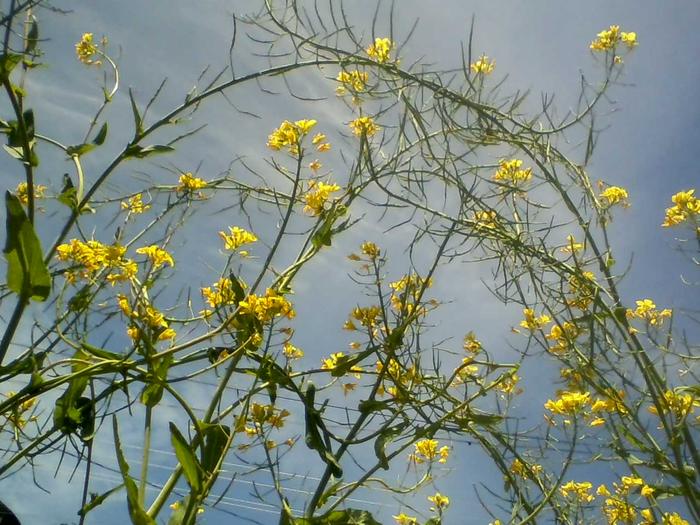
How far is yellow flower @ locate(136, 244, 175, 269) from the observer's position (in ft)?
4.10

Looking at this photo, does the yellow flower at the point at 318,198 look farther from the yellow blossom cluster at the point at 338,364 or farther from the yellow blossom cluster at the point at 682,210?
the yellow blossom cluster at the point at 682,210

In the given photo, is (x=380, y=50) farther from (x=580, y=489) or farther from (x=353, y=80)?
(x=580, y=489)

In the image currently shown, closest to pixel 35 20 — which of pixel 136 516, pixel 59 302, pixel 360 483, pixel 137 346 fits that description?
pixel 59 302

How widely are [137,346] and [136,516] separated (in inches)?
9.7

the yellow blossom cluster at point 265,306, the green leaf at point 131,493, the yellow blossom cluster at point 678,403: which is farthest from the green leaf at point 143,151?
the yellow blossom cluster at point 678,403

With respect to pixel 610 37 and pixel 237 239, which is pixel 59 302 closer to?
pixel 237 239

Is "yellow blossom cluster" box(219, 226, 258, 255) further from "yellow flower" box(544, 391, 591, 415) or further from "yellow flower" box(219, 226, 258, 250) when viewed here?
"yellow flower" box(544, 391, 591, 415)

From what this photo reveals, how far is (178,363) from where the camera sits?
1144 millimetres

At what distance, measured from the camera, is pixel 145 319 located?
1.13 m

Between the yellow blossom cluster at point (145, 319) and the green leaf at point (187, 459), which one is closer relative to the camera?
the green leaf at point (187, 459)

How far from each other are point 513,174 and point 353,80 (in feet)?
2.21

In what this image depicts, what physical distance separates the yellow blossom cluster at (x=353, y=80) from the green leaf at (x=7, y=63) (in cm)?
65

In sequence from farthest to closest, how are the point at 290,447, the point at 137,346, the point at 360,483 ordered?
1. the point at 290,447
2. the point at 360,483
3. the point at 137,346

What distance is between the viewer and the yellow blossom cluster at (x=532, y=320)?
174 cm
